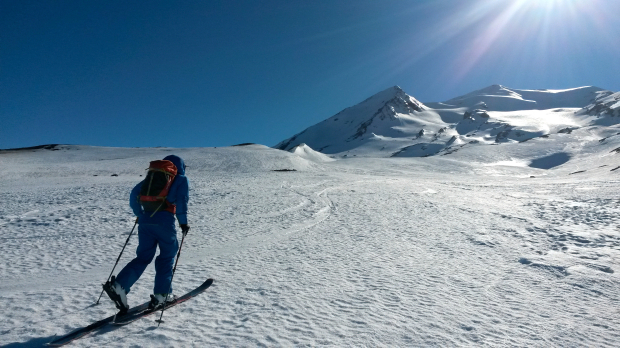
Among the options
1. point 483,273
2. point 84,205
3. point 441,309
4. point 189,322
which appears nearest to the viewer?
point 189,322

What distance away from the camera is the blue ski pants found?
4707 millimetres

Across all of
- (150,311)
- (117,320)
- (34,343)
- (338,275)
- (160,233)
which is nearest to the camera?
(34,343)

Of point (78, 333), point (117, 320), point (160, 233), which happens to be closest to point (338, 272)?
point (160, 233)

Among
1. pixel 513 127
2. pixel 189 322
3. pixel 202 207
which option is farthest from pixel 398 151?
pixel 189 322

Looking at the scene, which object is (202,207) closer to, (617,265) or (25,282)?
(25,282)

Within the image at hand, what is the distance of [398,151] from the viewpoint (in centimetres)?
13962

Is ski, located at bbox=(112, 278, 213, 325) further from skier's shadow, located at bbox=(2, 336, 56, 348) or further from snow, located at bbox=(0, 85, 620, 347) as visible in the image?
skier's shadow, located at bbox=(2, 336, 56, 348)

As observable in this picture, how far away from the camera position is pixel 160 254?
15.6ft

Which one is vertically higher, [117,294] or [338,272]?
[117,294]

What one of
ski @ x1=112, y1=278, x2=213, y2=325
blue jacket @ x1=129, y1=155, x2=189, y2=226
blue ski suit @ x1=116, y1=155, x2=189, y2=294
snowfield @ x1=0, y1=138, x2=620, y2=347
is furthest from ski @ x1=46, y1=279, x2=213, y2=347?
blue jacket @ x1=129, y1=155, x2=189, y2=226

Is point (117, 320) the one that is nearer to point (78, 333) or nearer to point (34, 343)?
point (78, 333)

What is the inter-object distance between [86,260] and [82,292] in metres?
2.18

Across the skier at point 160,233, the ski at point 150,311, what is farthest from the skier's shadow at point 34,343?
the skier at point 160,233

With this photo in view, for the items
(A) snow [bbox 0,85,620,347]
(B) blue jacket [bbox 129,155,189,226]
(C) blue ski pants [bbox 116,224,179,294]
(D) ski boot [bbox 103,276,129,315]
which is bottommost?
(A) snow [bbox 0,85,620,347]
